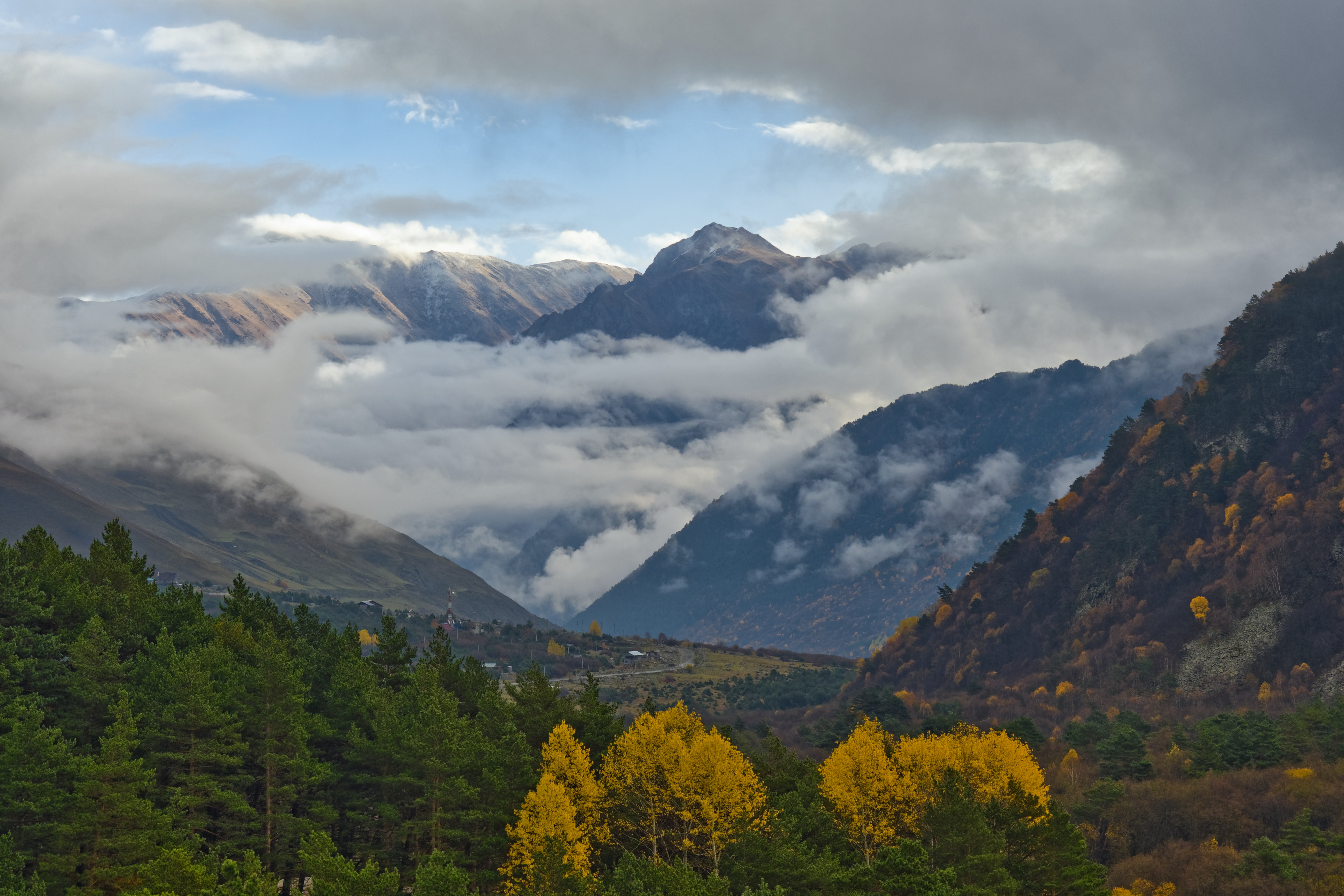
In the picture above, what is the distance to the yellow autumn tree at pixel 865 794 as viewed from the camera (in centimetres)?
10331

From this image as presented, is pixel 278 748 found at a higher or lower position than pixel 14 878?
higher

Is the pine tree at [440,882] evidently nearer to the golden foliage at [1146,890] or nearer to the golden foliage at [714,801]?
the golden foliage at [714,801]

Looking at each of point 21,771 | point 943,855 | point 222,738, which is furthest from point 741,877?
point 21,771

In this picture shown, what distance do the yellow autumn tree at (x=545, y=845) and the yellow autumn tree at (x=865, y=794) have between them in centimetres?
2469

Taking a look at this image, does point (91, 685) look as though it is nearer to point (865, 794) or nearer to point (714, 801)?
point (714, 801)

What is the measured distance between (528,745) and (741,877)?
24.7 metres

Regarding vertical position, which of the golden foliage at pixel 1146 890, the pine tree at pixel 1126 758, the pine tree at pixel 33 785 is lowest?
the golden foliage at pixel 1146 890

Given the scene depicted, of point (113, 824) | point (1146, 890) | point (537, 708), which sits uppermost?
point (537, 708)

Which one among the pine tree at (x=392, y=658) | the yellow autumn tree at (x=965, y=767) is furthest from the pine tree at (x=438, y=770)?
the yellow autumn tree at (x=965, y=767)

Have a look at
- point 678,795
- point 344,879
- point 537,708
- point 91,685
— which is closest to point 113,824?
point 344,879

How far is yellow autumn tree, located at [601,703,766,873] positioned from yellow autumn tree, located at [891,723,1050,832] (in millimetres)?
16908

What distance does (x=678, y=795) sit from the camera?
91438mm

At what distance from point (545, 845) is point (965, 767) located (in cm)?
5043

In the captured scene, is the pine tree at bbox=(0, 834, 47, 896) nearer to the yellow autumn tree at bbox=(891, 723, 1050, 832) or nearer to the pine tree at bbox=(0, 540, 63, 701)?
the pine tree at bbox=(0, 540, 63, 701)
